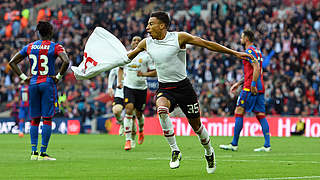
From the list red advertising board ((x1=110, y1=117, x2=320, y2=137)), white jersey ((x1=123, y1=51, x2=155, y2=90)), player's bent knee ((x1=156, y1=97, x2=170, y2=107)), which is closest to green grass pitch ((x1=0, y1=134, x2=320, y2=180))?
player's bent knee ((x1=156, y1=97, x2=170, y2=107))

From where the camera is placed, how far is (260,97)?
52.5ft

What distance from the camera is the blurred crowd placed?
90.5 ft

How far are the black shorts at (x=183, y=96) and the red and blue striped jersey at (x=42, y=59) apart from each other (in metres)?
3.30

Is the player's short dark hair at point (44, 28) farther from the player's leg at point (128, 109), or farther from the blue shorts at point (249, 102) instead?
the blue shorts at point (249, 102)

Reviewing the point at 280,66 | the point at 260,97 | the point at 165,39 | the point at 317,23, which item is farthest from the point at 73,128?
the point at 165,39

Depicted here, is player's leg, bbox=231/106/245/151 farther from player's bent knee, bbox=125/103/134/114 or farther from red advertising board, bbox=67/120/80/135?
red advertising board, bbox=67/120/80/135

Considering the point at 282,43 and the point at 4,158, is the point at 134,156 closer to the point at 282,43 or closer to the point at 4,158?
the point at 4,158

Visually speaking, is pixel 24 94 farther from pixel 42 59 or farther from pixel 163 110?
pixel 163 110

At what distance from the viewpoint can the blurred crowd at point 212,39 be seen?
90.5ft

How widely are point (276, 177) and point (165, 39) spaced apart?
2660 millimetres

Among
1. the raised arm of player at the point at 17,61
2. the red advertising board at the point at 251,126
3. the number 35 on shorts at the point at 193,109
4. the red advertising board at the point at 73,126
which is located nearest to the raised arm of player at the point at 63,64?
the raised arm of player at the point at 17,61

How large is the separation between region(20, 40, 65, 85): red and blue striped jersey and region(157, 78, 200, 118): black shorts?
3304mm

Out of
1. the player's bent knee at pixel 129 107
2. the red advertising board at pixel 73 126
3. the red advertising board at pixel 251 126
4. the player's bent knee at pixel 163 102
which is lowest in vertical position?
the red advertising board at pixel 73 126

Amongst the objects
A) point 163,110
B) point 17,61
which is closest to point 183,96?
point 163,110
